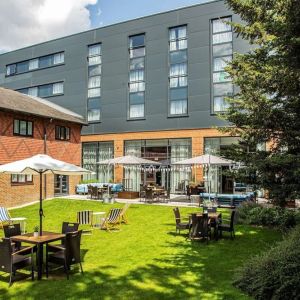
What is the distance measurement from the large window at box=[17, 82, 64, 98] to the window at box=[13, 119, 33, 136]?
40.9ft

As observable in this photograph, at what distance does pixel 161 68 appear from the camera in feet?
96.6

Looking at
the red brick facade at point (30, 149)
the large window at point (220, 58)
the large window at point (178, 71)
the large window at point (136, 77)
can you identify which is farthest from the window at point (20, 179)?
the large window at point (220, 58)

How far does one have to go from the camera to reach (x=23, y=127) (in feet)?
72.9

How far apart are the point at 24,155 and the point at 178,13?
Result: 17.5 metres

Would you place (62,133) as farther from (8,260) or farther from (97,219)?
(8,260)

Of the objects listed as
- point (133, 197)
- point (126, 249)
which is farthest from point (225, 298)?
point (133, 197)

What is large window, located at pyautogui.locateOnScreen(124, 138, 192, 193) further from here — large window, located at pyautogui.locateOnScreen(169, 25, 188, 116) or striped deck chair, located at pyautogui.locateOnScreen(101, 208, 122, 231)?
striped deck chair, located at pyautogui.locateOnScreen(101, 208, 122, 231)

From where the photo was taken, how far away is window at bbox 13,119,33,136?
21.7 metres

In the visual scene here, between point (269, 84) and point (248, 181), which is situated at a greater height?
point (269, 84)

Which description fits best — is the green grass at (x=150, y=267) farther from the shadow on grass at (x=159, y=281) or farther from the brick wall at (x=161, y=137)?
the brick wall at (x=161, y=137)

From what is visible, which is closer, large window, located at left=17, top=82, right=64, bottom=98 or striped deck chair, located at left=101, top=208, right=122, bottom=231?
striped deck chair, located at left=101, top=208, right=122, bottom=231

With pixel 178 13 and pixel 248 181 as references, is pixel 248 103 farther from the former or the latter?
pixel 178 13

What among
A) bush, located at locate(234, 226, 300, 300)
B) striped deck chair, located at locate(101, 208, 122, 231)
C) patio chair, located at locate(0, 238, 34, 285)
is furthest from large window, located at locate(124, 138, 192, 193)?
bush, located at locate(234, 226, 300, 300)

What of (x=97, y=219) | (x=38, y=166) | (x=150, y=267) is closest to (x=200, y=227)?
(x=150, y=267)
